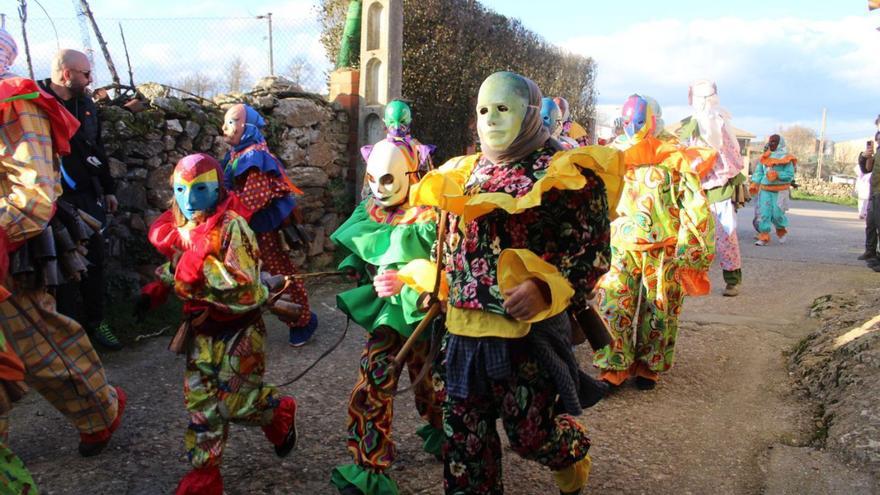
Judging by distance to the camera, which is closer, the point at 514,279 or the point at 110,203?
the point at 514,279

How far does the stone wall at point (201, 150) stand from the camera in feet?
21.4

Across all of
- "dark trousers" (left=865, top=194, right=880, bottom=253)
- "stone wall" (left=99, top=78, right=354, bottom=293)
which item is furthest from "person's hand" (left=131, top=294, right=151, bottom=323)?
"dark trousers" (left=865, top=194, right=880, bottom=253)

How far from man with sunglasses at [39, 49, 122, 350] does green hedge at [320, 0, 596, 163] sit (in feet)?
17.9

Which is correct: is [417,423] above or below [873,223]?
below

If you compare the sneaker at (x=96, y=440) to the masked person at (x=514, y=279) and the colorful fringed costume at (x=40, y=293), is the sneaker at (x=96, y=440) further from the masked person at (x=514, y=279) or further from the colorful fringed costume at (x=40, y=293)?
the masked person at (x=514, y=279)

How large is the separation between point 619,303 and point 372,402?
2283 mm

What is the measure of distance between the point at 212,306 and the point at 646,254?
299cm

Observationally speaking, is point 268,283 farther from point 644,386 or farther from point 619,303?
point 644,386

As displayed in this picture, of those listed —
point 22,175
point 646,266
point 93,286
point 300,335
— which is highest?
point 22,175

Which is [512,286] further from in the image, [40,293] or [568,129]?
[568,129]

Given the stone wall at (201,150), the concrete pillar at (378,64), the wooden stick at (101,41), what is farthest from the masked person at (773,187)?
the wooden stick at (101,41)

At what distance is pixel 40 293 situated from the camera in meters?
3.47

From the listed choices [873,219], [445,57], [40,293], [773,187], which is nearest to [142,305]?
[40,293]

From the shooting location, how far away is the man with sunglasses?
5.17 m
